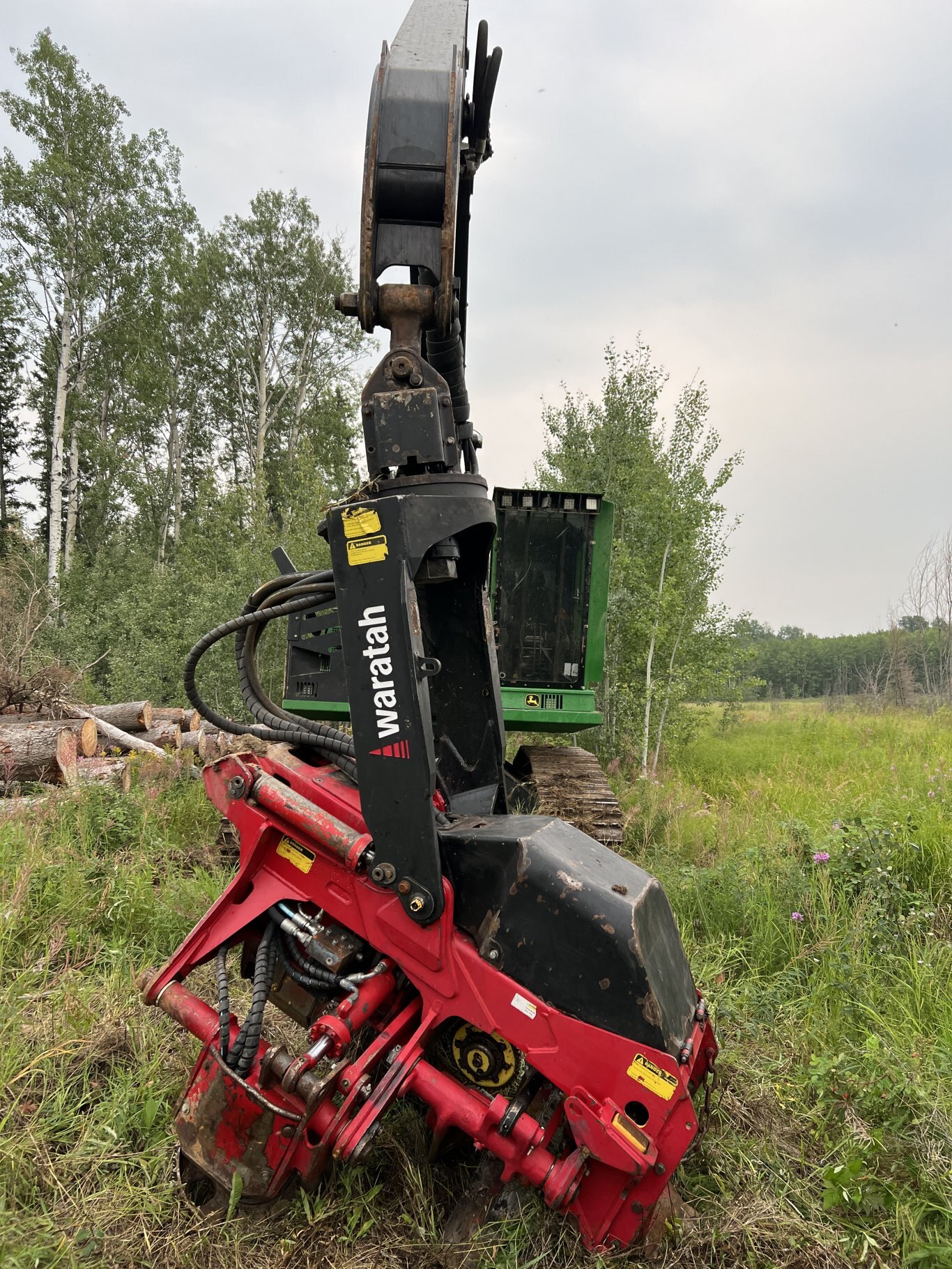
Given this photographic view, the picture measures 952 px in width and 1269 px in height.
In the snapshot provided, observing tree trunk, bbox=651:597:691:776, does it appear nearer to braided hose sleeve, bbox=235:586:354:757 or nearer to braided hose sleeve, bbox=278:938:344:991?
braided hose sleeve, bbox=235:586:354:757

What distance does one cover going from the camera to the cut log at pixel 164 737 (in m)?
7.71

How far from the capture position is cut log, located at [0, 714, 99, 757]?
6438 mm

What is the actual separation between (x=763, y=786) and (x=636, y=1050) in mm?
6552

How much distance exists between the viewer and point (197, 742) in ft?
26.1

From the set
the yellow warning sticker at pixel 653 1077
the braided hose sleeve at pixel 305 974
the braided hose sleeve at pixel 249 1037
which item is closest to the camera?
the yellow warning sticker at pixel 653 1077

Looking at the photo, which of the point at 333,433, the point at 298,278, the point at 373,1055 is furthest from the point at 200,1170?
the point at 298,278

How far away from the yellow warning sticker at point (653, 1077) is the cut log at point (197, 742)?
6055mm

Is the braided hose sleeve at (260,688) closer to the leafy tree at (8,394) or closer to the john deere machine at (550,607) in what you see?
the john deere machine at (550,607)

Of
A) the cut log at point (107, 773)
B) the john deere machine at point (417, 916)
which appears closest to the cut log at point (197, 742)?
the cut log at point (107, 773)

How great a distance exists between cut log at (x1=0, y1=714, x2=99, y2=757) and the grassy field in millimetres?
1243

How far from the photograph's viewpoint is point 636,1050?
1.97 metres

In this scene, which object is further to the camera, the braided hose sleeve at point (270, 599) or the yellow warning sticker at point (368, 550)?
the braided hose sleeve at point (270, 599)

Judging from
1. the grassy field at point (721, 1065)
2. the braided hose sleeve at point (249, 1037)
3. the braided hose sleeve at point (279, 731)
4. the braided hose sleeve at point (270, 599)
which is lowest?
the grassy field at point (721, 1065)

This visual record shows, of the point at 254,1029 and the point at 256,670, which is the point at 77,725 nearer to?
the point at 256,670
